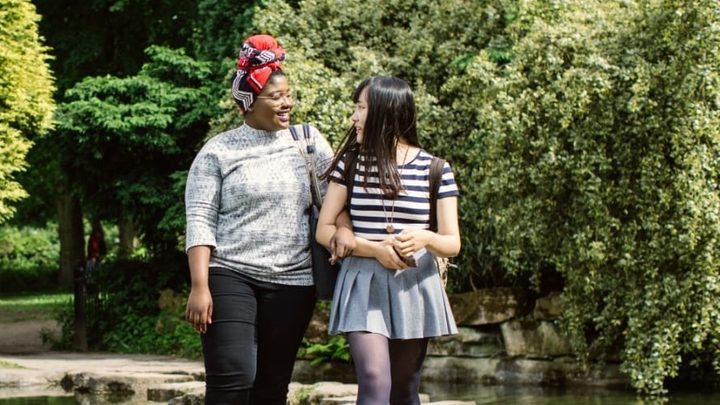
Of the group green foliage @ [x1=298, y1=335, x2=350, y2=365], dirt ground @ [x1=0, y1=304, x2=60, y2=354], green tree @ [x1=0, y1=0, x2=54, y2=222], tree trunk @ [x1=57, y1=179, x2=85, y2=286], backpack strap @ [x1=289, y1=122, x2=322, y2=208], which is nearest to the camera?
backpack strap @ [x1=289, y1=122, x2=322, y2=208]

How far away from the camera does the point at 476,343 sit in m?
13.5

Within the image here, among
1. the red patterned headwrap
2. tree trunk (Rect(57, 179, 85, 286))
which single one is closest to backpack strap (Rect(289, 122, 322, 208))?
the red patterned headwrap

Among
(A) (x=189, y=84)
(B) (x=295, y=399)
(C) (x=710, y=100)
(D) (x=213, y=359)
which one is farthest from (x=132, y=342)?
(D) (x=213, y=359)

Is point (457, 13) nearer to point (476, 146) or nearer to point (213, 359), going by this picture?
point (476, 146)

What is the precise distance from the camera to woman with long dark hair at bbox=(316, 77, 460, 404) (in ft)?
15.9

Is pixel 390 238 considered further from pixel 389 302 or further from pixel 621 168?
pixel 621 168

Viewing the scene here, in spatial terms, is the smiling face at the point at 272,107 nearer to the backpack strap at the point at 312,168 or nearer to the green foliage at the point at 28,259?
the backpack strap at the point at 312,168

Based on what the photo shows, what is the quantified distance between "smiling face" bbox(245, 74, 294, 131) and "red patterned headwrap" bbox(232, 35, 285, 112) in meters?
0.03

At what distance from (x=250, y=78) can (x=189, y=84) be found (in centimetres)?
1303

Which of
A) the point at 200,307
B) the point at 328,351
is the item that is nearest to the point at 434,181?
the point at 200,307

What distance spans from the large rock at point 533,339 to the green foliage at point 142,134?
5511 millimetres

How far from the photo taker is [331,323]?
16.1 ft

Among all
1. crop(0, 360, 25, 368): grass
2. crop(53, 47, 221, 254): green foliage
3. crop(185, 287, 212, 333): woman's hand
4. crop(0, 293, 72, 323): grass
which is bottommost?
crop(0, 360, 25, 368): grass

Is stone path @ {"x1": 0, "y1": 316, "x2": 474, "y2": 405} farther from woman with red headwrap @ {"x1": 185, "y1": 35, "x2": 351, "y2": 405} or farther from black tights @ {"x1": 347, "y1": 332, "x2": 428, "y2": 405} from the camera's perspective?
woman with red headwrap @ {"x1": 185, "y1": 35, "x2": 351, "y2": 405}
